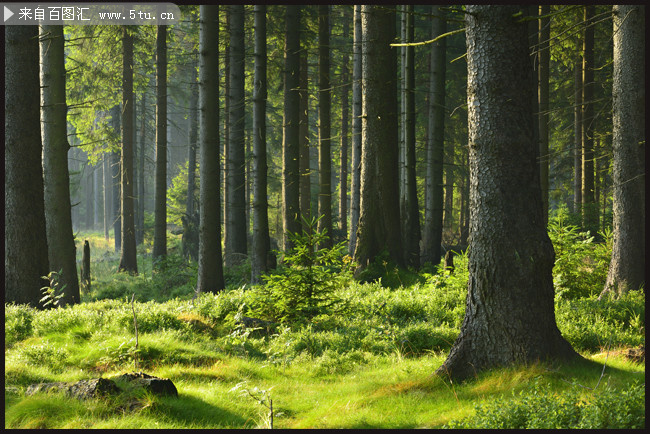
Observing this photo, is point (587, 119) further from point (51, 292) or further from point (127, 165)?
point (127, 165)

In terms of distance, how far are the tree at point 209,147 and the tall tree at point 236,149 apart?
1.39 m

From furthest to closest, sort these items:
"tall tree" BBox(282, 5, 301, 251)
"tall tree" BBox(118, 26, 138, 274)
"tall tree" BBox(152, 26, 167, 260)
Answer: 1. "tall tree" BBox(118, 26, 138, 274)
2. "tall tree" BBox(152, 26, 167, 260)
3. "tall tree" BBox(282, 5, 301, 251)

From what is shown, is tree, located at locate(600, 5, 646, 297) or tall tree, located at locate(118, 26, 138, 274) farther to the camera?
tall tree, located at locate(118, 26, 138, 274)

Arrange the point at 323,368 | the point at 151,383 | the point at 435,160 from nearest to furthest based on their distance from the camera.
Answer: the point at 151,383 → the point at 323,368 → the point at 435,160

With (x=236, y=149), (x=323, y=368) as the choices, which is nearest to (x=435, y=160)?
(x=236, y=149)

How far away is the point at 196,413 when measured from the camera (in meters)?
5.60

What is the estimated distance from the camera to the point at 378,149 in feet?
41.6

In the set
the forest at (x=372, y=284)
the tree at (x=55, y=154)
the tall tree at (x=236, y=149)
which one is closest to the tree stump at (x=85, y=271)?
the forest at (x=372, y=284)

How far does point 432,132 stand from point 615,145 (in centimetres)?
752

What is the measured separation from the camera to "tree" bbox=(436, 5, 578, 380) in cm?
596

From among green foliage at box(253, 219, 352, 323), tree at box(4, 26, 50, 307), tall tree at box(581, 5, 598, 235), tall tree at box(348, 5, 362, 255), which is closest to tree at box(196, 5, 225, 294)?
tree at box(4, 26, 50, 307)

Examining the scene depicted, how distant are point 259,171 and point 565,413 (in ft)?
37.1

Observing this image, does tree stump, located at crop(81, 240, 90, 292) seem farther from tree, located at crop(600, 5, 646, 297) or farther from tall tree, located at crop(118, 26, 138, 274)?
tree, located at crop(600, 5, 646, 297)

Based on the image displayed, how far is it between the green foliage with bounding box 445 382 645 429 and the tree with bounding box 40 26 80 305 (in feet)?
33.4
